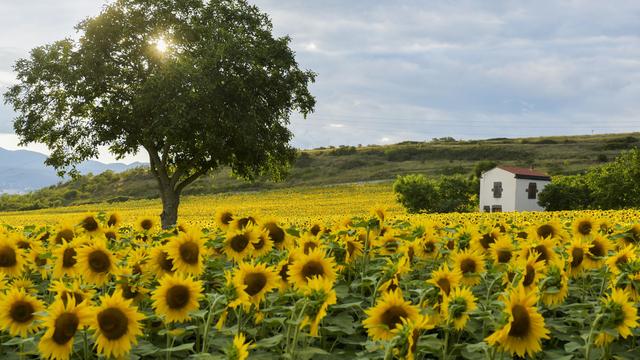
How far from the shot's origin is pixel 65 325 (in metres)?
3.90

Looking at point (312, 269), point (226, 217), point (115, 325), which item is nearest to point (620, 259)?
point (312, 269)

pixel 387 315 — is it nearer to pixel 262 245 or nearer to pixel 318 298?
pixel 318 298

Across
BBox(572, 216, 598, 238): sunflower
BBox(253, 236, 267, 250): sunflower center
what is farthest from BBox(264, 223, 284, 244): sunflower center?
BBox(572, 216, 598, 238): sunflower

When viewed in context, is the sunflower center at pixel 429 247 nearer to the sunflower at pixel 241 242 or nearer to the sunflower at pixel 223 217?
the sunflower at pixel 241 242

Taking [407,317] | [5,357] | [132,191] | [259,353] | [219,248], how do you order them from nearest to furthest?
[407,317]
[259,353]
[5,357]
[219,248]
[132,191]

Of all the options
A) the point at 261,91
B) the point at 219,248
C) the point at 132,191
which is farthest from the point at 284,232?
the point at 132,191

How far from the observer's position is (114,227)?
784cm

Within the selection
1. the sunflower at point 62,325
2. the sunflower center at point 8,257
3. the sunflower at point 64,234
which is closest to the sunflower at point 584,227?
the sunflower at point 62,325

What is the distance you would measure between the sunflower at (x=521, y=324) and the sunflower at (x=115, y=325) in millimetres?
2125

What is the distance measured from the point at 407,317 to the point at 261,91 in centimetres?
3135

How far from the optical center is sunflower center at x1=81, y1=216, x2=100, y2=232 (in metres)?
7.46

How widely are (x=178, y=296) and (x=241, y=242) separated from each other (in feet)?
5.16

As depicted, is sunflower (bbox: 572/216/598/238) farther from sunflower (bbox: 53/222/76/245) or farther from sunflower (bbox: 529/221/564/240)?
sunflower (bbox: 53/222/76/245)

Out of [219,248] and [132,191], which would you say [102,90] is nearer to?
[219,248]
